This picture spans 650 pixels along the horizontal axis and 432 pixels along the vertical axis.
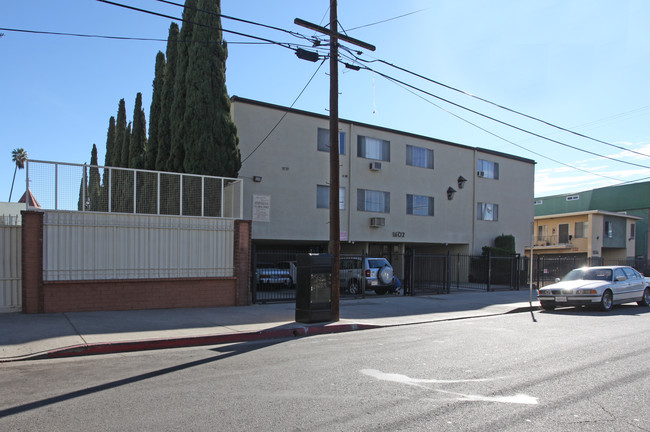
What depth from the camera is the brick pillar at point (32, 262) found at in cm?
1180

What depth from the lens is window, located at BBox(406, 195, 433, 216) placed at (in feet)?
89.2

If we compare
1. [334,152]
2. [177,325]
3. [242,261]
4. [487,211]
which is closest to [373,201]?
[487,211]

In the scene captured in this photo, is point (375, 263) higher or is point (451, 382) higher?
point (375, 263)

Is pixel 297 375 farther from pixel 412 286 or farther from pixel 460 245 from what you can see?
pixel 460 245

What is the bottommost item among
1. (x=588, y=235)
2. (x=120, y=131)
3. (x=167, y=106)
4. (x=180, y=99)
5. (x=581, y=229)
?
(x=588, y=235)

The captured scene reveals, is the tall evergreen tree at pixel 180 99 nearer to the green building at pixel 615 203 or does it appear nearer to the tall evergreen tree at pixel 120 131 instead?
the tall evergreen tree at pixel 120 131

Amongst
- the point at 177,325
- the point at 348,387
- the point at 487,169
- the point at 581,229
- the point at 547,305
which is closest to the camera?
the point at 348,387

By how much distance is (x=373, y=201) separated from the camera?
2559 centimetres

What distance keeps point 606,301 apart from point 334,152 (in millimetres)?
9575

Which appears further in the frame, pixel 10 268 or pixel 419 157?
pixel 419 157

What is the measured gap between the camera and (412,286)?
64.5 ft

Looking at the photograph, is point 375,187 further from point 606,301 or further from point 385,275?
point 606,301

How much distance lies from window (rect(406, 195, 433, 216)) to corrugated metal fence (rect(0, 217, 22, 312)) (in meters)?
19.4

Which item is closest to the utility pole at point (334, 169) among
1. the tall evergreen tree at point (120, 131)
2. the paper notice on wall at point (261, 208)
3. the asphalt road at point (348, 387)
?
the asphalt road at point (348, 387)
